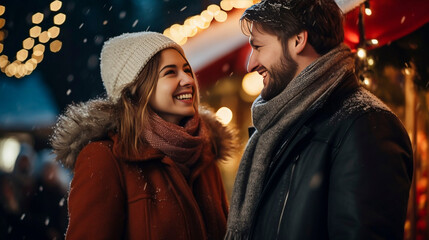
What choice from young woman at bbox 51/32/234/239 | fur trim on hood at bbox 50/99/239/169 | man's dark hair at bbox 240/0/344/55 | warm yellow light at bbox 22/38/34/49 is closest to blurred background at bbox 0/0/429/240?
warm yellow light at bbox 22/38/34/49

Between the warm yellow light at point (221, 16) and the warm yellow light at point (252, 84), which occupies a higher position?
the warm yellow light at point (221, 16)

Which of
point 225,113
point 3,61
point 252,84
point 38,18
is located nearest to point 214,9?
point 252,84

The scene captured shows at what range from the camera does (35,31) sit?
7031 mm

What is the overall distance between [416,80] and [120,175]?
98.9 inches

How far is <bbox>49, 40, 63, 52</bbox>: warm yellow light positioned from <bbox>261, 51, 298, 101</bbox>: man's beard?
240 inches

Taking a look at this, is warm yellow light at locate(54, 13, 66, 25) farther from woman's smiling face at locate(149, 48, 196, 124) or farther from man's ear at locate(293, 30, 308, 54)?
man's ear at locate(293, 30, 308, 54)

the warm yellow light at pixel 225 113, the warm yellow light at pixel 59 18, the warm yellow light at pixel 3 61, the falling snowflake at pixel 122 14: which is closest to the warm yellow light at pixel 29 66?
the warm yellow light at pixel 3 61

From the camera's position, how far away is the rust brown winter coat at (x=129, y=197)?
2.20 m

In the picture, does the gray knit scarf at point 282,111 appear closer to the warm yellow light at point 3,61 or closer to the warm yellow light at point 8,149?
the warm yellow light at point 3,61

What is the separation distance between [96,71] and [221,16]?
3430mm

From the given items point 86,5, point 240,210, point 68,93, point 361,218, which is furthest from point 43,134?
point 361,218

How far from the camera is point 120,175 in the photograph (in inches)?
93.2

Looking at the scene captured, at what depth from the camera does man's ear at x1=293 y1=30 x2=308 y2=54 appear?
227cm

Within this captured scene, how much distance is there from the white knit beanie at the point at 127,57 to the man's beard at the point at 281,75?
80 cm
